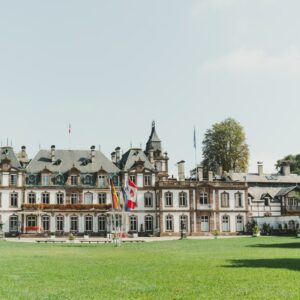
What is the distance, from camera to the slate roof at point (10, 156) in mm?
62031

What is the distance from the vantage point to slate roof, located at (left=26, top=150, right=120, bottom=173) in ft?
208

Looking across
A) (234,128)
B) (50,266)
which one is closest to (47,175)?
(234,128)

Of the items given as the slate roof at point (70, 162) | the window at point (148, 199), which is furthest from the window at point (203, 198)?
the slate roof at point (70, 162)

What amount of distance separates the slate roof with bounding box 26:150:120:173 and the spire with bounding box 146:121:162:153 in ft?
26.8

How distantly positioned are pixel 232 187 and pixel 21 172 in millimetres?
26209

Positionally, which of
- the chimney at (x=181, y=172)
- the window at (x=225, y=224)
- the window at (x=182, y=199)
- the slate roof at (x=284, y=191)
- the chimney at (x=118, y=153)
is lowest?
the window at (x=225, y=224)

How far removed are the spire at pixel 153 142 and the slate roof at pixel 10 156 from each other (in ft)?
60.4

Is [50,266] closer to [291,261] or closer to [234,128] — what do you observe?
[291,261]

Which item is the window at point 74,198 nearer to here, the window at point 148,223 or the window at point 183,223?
the window at point 148,223

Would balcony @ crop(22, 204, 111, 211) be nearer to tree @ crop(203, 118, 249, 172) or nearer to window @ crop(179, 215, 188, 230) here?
window @ crop(179, 215, 188, 230)

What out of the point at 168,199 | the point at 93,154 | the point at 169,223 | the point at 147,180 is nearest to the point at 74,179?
the point at 93,154

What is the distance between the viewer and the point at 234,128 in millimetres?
81188

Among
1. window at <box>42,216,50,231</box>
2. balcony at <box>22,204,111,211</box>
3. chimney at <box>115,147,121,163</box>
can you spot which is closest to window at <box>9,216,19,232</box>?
balcony at <box>22,204,111,211</box>

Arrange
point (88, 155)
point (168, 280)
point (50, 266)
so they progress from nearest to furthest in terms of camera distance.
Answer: point (168, 280), point (50, 266), point (88, 155)
